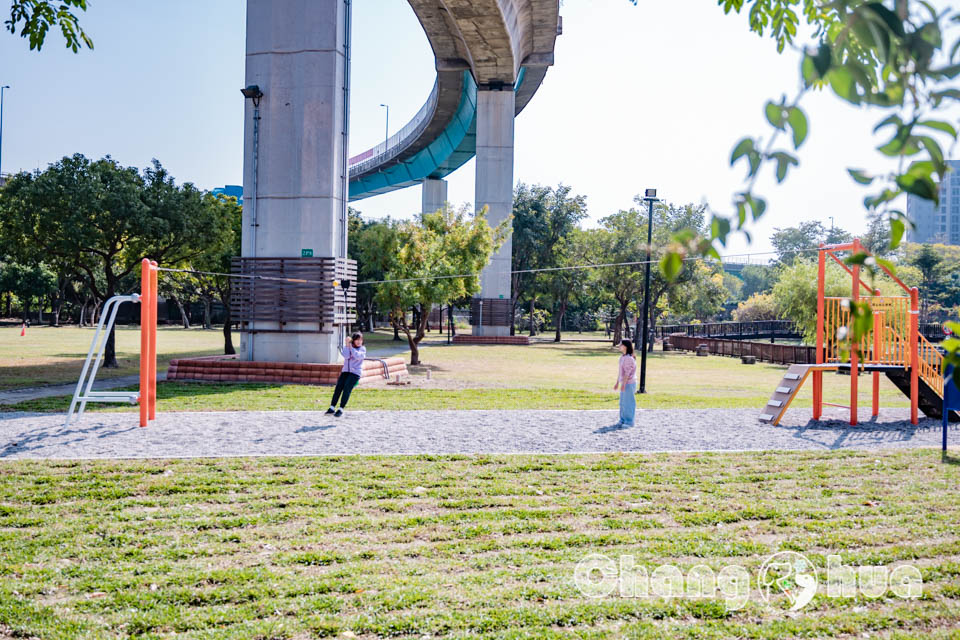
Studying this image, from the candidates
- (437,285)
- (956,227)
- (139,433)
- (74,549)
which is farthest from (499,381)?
(956,227)

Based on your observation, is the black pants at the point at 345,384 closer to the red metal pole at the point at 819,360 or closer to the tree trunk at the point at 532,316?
the red metal pole at the point at 819,360

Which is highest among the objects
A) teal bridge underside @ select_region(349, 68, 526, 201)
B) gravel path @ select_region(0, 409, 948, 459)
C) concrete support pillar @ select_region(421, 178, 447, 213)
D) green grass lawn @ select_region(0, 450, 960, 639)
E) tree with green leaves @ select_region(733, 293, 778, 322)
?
teal bridge underside @ select_region(349, 68, 526, 201)

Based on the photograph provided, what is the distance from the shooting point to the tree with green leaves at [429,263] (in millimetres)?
27438

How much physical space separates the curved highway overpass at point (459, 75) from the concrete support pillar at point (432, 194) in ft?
1.65

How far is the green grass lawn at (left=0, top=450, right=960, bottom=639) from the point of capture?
4188 mm

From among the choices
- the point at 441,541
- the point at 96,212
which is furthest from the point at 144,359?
the point at 96,212

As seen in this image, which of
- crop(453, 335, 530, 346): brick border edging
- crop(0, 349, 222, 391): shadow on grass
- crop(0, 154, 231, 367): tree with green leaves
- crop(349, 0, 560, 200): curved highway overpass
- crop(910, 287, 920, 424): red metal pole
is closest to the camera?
crop(910, 287, 920, 424): red metal pole

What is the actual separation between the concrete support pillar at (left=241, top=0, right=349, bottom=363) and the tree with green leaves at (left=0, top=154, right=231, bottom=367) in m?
4.44

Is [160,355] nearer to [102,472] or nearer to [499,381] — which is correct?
[499,381]

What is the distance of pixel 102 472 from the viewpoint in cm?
792

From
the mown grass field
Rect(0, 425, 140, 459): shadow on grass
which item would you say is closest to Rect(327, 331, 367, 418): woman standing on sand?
the mown grass field

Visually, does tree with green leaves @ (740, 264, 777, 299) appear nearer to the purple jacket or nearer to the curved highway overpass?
the curved highway overpass

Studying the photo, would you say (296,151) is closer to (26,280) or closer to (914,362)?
(914,362)

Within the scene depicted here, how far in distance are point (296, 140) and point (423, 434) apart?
1185cm
